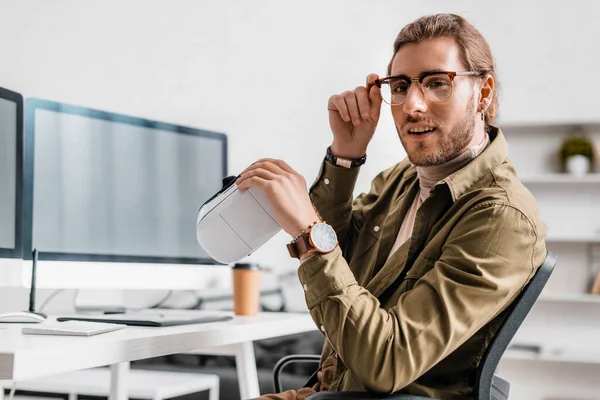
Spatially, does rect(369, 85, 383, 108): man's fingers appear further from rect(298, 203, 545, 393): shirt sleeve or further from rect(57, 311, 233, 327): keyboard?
rect(57, 311, 233, 327): keyboard

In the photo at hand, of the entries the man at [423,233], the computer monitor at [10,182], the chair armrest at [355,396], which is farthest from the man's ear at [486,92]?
the computer monitor at [10,182]

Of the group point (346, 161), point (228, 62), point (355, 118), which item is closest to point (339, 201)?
point (346, 161)

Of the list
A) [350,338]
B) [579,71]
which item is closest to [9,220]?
[350,338]

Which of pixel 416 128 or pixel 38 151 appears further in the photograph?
pixel 38 151

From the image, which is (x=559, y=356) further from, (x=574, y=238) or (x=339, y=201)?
(x=339, y=201)

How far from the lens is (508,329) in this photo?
112 centimetres

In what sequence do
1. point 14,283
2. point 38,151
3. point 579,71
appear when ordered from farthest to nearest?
point 579,71 < point 38,151 < point 14,283

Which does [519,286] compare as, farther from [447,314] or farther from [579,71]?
[579,71]

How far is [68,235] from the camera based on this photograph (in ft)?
5.53

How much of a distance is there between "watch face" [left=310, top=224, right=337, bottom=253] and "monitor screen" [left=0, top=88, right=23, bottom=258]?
0.73 m

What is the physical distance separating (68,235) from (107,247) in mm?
101

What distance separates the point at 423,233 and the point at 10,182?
0.90 meters

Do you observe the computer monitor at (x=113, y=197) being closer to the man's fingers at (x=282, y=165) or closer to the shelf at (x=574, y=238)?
the man's fingers at (x=282, y=165)

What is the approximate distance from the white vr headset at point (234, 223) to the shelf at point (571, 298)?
2998 mm
